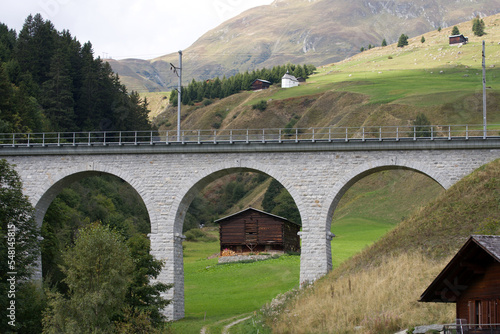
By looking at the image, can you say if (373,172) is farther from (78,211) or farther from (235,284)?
(78,211)

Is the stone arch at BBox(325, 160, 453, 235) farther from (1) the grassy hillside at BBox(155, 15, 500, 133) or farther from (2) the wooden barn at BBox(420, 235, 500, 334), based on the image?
(1) the grassy hillside at BBox(155, 15, 500, 133)

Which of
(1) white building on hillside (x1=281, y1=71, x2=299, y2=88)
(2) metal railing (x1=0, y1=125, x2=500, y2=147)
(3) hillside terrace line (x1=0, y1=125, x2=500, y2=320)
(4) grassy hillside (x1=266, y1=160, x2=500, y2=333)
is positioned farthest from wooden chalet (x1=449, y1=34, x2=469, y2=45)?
(4) grassy hillside (x1=266, y1=160, x2=500, y2=333)

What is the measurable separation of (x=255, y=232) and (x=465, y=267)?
4239cm

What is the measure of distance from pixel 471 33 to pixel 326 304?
16175 centimetres

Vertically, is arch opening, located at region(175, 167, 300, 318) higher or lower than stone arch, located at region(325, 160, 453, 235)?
lower

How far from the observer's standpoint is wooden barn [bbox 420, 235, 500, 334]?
1596 centimetres

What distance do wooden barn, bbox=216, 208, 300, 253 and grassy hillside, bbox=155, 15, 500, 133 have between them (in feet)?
143

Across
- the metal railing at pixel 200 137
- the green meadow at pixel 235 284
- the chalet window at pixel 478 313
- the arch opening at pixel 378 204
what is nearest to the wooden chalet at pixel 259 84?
the arch opening at pixel 378 204

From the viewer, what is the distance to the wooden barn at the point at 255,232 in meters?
57.9

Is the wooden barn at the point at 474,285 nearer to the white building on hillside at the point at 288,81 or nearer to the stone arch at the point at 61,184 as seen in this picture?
the stone arch at the point at 61,184

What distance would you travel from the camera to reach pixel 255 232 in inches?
2313

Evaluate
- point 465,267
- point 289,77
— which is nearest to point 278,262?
point 465,267

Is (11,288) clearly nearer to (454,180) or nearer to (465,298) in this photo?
(465,298)

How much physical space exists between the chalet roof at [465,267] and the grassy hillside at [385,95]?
7593 centimetres
